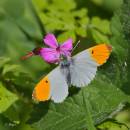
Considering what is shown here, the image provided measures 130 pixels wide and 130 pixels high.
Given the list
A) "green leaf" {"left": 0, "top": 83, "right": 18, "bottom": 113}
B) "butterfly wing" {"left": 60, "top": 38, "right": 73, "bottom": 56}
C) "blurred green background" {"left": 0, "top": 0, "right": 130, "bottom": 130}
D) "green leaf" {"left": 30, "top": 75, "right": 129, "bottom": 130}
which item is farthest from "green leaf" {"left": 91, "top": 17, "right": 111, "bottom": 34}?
"butterfly wing" {"left": 60, "top": 38, "right": 73, "bottom": 56}

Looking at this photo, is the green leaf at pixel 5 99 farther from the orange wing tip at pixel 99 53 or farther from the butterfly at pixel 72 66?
the orange wing tip at pixel 99 53

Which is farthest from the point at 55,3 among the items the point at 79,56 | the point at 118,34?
the point at 79,56

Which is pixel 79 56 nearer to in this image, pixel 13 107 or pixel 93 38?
pixel 13 107


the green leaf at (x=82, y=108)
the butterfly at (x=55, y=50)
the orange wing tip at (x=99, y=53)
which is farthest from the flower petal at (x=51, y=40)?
the green leaf at (x=82, y=108)

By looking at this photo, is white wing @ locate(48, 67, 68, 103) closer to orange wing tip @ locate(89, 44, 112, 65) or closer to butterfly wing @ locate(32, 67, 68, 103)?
butterfly wing @ locate(32, 67, 68, 103)

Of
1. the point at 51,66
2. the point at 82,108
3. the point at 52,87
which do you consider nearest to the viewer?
the point at 52,87

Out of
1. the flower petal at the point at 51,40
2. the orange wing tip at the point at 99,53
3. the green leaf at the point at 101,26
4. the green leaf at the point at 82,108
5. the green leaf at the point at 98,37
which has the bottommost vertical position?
the green leaf at the point at 101,26

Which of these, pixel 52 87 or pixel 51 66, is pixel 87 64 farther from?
pixel 51 66

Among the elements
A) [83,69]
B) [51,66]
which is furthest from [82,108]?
[51,66]
